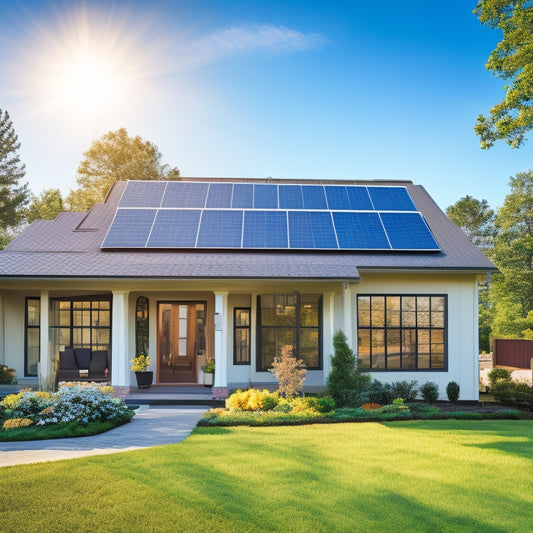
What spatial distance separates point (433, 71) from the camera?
2238cm

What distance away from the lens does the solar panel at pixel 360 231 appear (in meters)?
16.9

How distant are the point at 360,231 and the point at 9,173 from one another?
109 ft

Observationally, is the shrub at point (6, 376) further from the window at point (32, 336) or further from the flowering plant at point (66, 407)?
the flowering plant at point (66, 407)

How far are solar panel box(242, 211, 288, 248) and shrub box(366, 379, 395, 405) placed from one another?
15.9 feet

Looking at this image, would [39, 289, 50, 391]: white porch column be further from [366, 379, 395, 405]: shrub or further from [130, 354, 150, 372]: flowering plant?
[366, 379, 395, 405]: shrub

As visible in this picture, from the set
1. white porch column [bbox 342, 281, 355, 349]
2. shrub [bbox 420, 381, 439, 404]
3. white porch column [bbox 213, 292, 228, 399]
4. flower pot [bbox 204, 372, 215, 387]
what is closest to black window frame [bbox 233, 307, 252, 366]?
flower pot [bbox 204, 372, 215, 387]

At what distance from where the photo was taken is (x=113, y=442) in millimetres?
9602

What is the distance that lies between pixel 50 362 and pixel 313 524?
1111 centimetres

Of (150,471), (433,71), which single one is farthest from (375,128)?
(150,471)

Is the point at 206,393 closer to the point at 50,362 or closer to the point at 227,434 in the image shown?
the point at 50,362

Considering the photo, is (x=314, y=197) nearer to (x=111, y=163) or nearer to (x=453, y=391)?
(x=453, y=391)

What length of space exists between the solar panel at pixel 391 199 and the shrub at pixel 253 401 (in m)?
8.55

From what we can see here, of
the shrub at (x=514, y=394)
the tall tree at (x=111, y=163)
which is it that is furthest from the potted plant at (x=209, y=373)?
the tall tree at (x=111, y=163)

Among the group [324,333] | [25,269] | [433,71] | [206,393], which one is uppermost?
[433,71]
